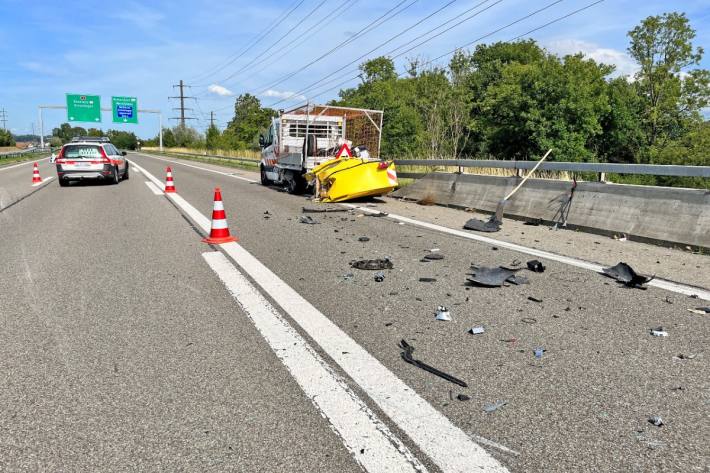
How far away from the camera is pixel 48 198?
13844mm

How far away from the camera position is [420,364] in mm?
3186

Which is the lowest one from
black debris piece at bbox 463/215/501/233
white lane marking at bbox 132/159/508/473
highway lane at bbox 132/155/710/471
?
white lane marking at bbox 132/159/508/473

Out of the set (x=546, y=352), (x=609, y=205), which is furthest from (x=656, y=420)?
(x=609, y=205)

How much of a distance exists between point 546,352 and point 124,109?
66.4 meters

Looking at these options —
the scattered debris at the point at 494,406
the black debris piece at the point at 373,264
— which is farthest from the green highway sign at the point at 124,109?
the scattered debris at the point at 494,406

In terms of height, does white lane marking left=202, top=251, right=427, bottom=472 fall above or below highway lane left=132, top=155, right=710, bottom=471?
below

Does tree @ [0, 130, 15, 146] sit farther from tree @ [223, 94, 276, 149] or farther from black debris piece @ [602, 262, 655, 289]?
black debris piece @ [602, 262, 655, 289]

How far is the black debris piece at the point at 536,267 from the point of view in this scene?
5582 millimetres

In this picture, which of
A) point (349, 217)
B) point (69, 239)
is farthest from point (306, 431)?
point (349, 217)

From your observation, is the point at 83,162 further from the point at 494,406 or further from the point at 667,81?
the point at 667,81

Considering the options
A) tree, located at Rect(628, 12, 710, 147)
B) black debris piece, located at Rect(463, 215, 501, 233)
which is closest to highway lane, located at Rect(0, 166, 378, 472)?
black debris piece, located at Rect(463, 215, 501, 233)

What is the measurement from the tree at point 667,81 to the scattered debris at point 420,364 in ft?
158

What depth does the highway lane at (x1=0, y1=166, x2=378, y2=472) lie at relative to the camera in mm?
2273

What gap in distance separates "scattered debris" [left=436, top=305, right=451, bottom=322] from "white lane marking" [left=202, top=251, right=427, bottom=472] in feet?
3.87
